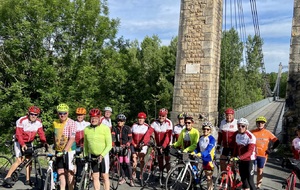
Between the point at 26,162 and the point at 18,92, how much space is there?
11.5 m

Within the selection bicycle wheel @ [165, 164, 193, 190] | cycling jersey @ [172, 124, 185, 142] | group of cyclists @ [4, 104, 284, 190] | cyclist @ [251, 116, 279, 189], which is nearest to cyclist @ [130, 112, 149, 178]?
group of cyclists @ [4, 104, 284, 190]

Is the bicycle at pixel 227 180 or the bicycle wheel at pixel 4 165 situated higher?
the bicycle at pixel 227 180

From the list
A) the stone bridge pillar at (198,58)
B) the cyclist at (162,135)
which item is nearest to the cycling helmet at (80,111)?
the cyclist at (162,135)

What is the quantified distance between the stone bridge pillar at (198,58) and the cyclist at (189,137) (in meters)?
4.56

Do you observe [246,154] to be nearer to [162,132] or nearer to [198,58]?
[162,132]

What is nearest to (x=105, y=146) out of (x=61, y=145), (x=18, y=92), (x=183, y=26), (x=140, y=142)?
(x=61, y=145)

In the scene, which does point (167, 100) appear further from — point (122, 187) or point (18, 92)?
point (122, 187)

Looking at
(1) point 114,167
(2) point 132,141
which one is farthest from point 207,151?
(1) point 114,167

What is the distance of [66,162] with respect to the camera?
5086 millimetres

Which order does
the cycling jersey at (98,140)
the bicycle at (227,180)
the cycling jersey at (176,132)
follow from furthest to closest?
the cycling jersey at (176,132) → the bicycle at (227,180) → the cycling jersey at (98,140)

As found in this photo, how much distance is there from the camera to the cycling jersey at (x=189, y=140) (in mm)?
5762

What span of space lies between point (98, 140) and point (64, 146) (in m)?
0.80

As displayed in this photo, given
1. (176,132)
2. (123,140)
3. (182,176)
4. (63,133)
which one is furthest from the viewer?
(176,132)

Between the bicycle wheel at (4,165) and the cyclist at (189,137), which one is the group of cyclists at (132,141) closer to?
the cyclist at (189,137)
